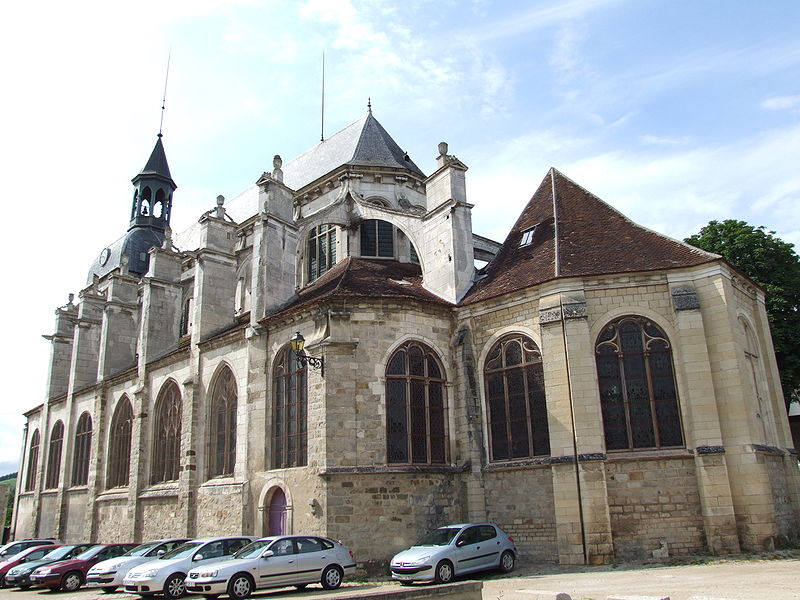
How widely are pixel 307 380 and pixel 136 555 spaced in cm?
509

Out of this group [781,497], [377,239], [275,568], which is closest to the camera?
[275,568]

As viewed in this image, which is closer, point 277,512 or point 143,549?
point 143,549

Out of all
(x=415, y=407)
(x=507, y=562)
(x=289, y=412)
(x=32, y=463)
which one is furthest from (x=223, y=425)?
(x=32, y=463)

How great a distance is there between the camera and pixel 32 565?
1628 centimetres

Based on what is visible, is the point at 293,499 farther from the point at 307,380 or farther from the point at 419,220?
the point at 419,220

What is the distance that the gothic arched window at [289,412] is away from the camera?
53.5 ft

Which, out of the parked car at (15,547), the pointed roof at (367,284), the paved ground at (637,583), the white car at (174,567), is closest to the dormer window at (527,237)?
the pointed roof at (367,284)

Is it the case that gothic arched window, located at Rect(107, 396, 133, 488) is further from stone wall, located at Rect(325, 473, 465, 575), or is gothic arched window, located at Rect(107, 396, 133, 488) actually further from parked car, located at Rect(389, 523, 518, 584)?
parked car, located at Rect(389, 523, 518, 584)

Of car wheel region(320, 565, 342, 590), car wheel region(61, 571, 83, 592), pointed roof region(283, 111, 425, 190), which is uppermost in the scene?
pointed roof region(283, 111, 425, 190)

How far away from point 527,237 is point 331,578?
979 centimetres

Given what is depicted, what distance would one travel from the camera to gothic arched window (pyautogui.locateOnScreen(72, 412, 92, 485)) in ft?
89.7

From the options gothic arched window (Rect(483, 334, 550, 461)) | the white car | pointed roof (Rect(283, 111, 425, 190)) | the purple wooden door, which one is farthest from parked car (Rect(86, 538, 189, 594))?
pointed roof (Rect(283, 111, 425, 190))

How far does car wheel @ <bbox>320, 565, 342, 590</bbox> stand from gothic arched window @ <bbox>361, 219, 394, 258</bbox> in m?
11.8

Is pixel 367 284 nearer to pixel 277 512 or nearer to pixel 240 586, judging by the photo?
pixel 277 512
